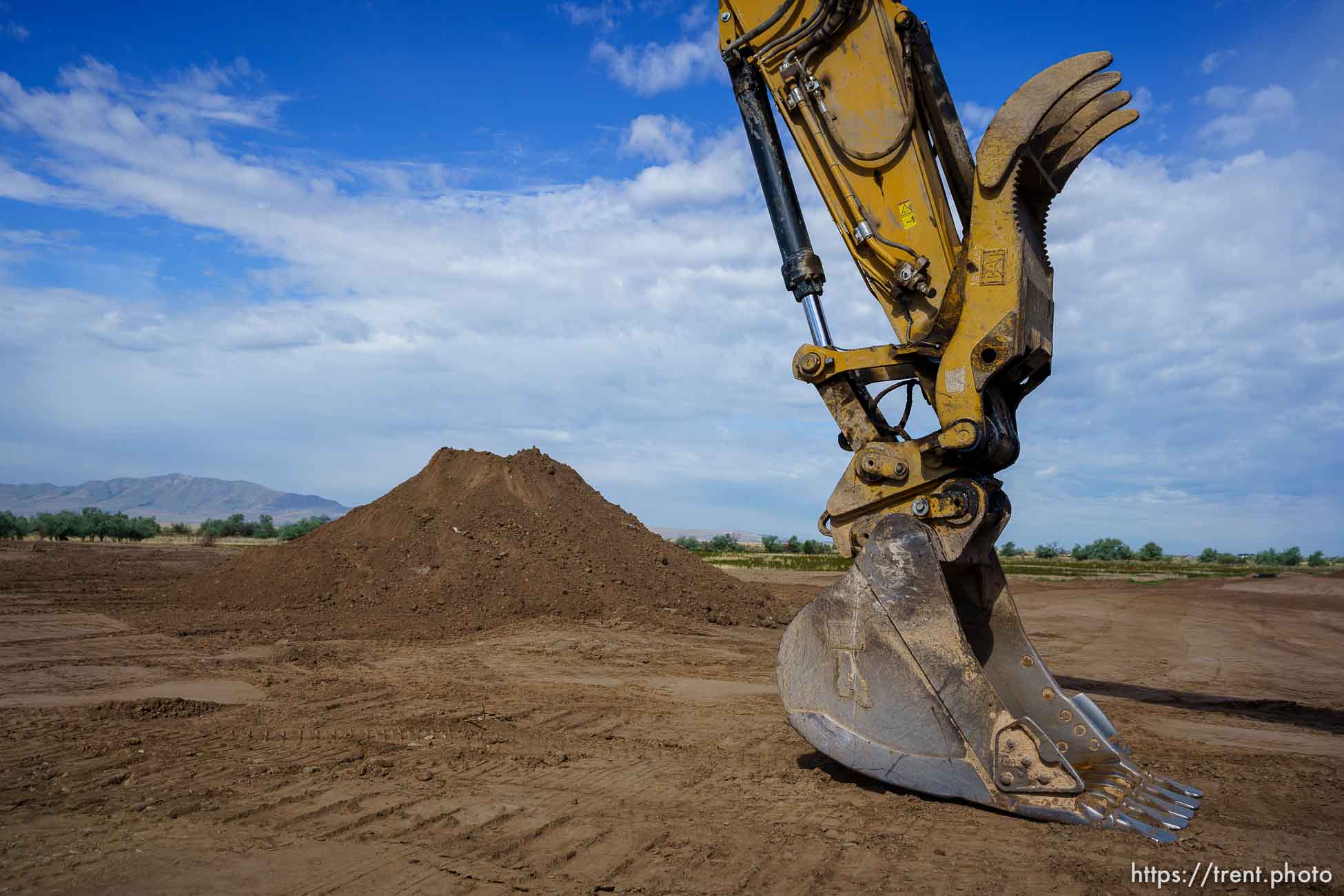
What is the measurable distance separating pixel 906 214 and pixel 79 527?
116ft

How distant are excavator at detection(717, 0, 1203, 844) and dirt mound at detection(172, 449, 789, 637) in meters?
7.32

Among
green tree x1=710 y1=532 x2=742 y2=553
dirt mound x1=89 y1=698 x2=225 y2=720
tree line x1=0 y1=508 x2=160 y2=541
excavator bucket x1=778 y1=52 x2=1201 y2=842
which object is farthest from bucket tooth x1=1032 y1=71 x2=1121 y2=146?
green tree x1=710 y1=532 x2=742 y2=553

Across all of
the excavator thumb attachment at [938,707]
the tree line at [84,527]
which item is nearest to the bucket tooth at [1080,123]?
the excavator thumb attachment at [938,707]

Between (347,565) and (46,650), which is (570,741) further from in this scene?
(347,565)

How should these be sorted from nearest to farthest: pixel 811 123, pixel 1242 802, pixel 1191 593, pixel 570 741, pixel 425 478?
1. pixel 1242 802
2. pixel 811 123
3. pixel 570 741
4. pixel 425 478
5. pixel 1191 593

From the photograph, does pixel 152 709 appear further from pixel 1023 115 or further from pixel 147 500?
pixel 147 500

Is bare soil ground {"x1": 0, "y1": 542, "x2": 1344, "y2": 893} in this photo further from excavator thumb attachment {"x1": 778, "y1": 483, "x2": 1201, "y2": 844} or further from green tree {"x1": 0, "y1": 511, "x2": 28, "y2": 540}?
green tree {"x1": 0, "y1": 511, "x2": 28, "y2": 540}

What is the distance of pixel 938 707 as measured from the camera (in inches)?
157

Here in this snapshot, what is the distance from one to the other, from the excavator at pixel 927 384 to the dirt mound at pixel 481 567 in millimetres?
7321

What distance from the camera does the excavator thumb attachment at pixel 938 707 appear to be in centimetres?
387

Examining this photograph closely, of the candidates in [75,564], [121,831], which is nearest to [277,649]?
[121,831]

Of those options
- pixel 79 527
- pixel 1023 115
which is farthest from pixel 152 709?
pixel 79 527

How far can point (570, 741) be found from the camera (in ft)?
18.2

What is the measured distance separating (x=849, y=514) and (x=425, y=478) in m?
12.0
